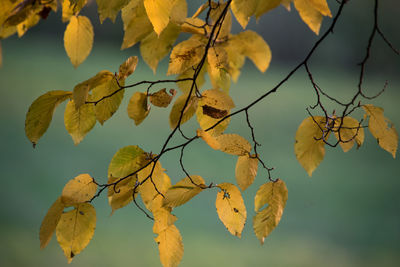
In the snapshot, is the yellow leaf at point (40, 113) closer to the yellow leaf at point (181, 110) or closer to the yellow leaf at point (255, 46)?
the yellow leaf at point (181, 110)

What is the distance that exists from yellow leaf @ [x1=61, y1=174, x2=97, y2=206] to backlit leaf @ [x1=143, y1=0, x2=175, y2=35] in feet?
0.69

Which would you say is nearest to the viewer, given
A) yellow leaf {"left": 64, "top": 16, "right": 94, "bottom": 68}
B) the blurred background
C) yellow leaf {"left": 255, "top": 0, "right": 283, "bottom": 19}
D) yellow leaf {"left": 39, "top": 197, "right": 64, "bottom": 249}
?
yellow leaf {"left": 255, "top": 0, "right": 283, "bottom": 19}

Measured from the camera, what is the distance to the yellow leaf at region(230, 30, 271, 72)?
754 millimetres

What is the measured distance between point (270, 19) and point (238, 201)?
4887mm

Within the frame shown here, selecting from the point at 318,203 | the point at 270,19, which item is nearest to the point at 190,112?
the point at 318,203

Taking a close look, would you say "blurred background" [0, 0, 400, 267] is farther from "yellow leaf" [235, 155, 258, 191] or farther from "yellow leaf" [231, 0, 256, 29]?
"yellow leaf" [231, 0, 256, 29]

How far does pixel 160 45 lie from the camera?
61 centimetres

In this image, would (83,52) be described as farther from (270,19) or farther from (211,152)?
(270,19)

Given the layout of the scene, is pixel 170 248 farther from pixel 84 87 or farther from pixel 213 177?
pixel 213 177

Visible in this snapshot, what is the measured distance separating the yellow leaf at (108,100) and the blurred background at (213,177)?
125 cm

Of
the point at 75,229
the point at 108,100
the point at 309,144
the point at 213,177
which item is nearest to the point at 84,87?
the point at 108,100

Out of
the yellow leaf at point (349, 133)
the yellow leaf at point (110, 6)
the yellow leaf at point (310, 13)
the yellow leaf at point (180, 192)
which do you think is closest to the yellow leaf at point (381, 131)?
the yellow leaf at point (349, 133)

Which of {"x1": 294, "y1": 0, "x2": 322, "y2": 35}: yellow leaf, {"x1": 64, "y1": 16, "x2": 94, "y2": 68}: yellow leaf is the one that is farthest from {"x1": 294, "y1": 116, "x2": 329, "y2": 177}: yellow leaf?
{"x1": 64, "y1": 16, "x2": 94, "y2": 68}: yellow leaf

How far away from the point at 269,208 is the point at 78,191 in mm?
241
